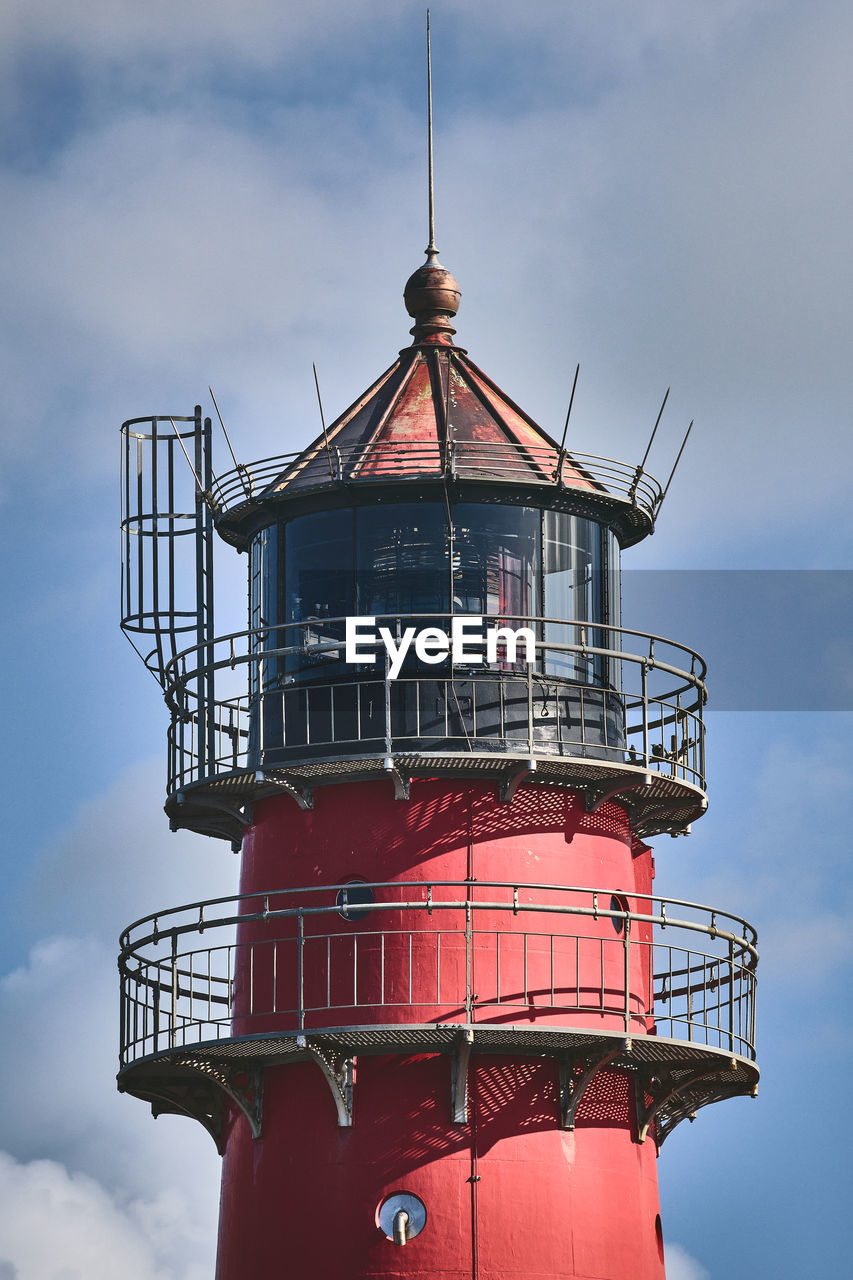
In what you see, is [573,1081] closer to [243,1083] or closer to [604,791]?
[604,791]

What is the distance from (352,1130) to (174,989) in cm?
275

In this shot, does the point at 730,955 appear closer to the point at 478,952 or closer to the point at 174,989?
the point at 478,952

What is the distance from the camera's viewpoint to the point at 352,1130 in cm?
3116

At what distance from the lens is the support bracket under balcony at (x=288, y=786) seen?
31.9 metres

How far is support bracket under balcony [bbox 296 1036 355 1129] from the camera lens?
30859mm

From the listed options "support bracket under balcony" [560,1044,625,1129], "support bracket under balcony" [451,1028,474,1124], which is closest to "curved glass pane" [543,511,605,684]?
"support bracket under balcony" [560,1044,625,1129]

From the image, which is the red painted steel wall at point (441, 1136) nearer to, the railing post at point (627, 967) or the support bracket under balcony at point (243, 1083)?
the support bracket under balcony at point (243, 1083)

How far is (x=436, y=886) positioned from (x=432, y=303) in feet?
27.6

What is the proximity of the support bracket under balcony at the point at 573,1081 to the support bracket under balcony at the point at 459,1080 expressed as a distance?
1.24 metres

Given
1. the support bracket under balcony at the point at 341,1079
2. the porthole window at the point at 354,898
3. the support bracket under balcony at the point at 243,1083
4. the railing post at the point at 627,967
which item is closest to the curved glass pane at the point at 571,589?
the railing post at the point at 627,967

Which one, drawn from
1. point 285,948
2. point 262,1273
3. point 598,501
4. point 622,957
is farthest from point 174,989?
point 598,501

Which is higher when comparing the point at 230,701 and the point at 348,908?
the point at 230,701

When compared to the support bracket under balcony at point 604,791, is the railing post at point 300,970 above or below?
below

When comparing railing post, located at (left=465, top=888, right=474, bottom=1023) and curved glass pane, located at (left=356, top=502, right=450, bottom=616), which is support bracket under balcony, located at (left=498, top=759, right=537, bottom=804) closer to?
railing post, located at (left=465, top=888, right=474, bottom=1023)
